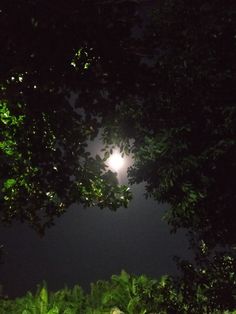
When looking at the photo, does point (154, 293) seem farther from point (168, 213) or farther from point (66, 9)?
point (66, 9)

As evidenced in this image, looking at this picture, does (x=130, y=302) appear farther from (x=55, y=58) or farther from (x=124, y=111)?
(x=124, y=111)

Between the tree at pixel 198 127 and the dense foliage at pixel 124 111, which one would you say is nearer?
the dense foliage at pixel 124 111

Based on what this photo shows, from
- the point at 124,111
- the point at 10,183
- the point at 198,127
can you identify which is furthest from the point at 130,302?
the point at 124,111

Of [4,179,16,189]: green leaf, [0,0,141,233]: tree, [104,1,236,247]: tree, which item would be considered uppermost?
[104,1,236,247]: tree

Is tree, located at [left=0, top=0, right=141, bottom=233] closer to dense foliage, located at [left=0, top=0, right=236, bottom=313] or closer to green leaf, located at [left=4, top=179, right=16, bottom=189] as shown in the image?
dense foliage, located at [left=0, top=0, right=236, bottom=313]

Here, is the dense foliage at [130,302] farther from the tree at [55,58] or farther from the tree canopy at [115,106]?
the tree at [55,58]

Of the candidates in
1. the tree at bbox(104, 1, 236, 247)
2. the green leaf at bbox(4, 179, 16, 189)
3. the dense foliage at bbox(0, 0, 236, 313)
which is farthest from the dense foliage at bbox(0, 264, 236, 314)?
the tree at bbox(104, 1, 236, 247)

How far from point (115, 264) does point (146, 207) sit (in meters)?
5.39

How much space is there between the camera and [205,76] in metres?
11.7

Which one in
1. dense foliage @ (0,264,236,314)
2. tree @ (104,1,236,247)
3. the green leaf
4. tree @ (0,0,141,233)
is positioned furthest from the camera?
tree @ (104,1,236,247)

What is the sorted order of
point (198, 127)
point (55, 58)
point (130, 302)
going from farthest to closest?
point (198, 127) → point (130, 302) → point (55, 58)

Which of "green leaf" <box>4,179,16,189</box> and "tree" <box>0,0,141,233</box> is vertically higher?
"green leaf" <box>4,179,16,189</box>

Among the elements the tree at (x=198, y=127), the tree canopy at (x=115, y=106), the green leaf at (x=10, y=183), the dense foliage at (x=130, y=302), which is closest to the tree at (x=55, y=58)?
the tree canopy at (x=115, y=106)

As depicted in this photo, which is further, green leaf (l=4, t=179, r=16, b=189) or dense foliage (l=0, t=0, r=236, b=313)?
green leaf (l=4, t=179, r=16, b=189)
